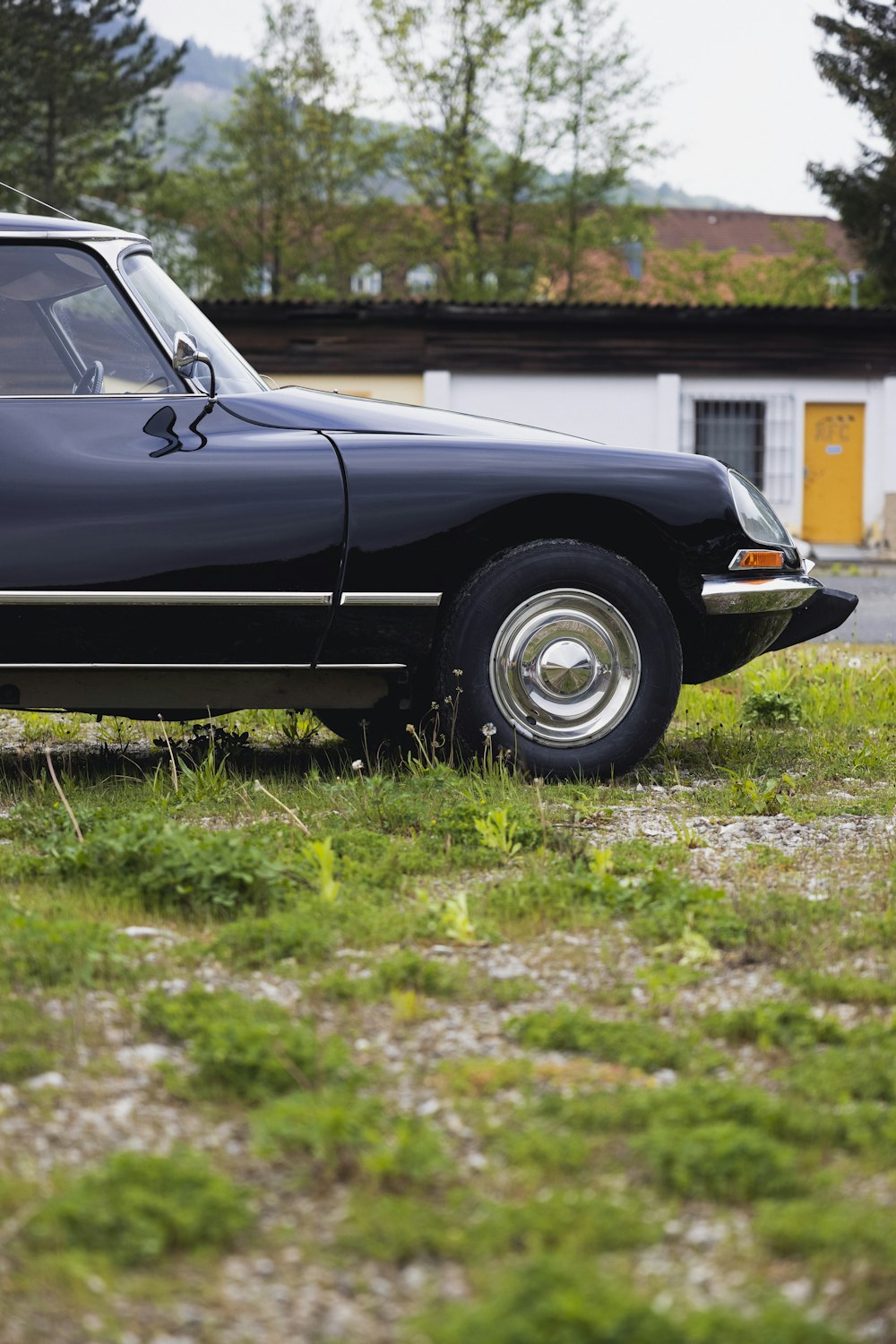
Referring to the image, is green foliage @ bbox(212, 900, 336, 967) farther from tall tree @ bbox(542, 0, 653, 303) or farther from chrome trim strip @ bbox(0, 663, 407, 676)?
tall tree @ bbox(542, 0, 653, 303)

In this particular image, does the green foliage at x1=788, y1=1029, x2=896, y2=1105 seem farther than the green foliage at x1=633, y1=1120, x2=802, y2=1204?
Yes

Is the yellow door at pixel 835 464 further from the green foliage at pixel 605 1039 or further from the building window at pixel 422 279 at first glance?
the green foliage at pixel 605 1039

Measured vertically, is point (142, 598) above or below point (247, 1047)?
above

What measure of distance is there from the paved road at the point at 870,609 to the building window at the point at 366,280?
20.4m

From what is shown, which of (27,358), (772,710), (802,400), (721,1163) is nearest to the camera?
(721,1163)

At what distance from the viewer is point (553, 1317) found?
157 centimetres

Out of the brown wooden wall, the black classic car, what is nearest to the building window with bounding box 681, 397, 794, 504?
the brown wooden wall

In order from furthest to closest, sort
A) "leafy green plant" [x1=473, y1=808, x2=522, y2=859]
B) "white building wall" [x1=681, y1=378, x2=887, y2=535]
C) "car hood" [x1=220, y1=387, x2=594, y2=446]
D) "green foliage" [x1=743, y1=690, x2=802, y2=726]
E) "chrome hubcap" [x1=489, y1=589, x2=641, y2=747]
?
"white building wall" [x1=681, y1=378, x2=887, y2=535] → "green foliage" [x1=743, y1=690, x2=802, y2=726] → "car hood" [x1=220, y1=387, x2=594, y2=446] → "chrome hubcap" [x1=489, y1=589, x2=641, y2=747] → "leafy green plant" [x1=473, y1=808, x2=522, y2=859]

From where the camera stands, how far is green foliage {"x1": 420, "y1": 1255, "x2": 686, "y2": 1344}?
1546 mm

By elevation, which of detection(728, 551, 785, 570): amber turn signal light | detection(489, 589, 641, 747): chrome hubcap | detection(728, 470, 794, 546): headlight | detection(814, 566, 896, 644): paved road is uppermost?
detection(728, 470, 794, 546): headlight

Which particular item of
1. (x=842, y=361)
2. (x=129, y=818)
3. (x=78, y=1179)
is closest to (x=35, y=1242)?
(x=78, y=1179)

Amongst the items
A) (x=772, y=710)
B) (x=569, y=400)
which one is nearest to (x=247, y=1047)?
(x=772, y=710)

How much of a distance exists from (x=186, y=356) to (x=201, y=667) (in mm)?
946

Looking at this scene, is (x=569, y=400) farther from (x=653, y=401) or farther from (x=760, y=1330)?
(x=760, y=1330)
